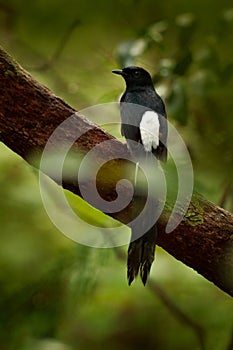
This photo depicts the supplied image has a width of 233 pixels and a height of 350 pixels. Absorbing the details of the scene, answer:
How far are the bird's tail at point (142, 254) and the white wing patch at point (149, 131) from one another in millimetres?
207

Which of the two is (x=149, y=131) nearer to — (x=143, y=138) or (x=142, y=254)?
(x=143, y=138)

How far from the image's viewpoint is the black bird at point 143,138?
1.69 meters

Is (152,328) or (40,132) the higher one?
(40,132)

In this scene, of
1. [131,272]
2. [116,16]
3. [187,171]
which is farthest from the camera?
[116,16]

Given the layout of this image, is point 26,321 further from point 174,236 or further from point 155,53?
point 155,53

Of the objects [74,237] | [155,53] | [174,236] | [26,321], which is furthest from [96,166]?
[155,53]

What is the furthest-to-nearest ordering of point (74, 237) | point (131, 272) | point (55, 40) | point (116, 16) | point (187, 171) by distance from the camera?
point (55, 40) → point (116, 16) → point (74, 237) → point (187, 171) → point (131, 272)

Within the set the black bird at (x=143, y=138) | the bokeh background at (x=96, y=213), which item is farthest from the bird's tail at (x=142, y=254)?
the bokeh background at (x=96, y=213)

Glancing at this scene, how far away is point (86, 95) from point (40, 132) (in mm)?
1102

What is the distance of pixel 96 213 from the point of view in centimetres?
234

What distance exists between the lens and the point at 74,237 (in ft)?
8.19

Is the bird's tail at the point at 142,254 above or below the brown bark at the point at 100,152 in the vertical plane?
below

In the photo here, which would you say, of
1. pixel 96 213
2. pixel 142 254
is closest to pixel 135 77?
pixel 96 213

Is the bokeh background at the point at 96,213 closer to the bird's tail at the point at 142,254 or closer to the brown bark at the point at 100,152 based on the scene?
the brown bark at the point at 100,152
